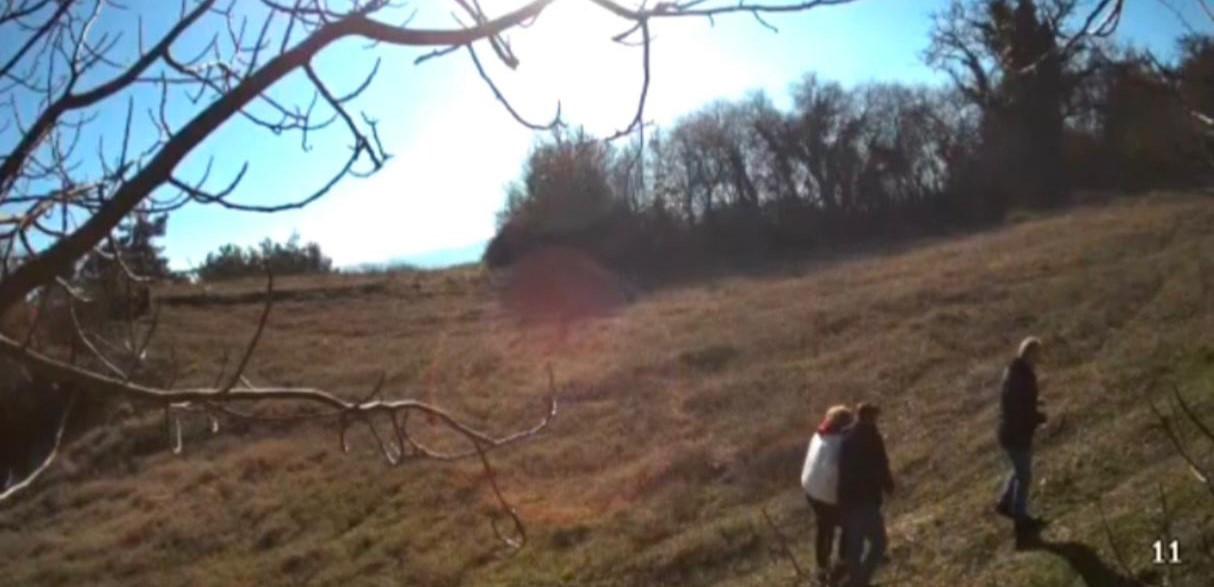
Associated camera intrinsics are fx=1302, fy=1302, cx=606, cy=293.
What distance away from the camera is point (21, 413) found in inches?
755

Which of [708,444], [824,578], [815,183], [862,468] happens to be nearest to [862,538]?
[824,578]

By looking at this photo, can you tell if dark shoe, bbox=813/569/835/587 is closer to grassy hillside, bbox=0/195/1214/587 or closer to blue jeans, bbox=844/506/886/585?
blue jeans, bbox=844/506/886/585

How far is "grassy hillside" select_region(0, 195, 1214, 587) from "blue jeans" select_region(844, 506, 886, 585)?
0.92 metres

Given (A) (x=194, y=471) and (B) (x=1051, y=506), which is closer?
(B) (x=1051, y=506)

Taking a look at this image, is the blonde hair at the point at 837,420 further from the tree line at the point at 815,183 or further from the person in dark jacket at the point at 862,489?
the tree line at the point at 815,183

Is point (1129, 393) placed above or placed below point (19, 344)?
below

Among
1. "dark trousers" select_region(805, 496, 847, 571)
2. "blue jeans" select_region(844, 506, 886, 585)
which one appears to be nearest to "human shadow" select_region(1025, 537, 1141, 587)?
"blue jeans" select_region(844, 506, 886, 585)

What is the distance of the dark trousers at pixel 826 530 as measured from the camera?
927 cm

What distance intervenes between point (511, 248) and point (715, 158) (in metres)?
7.70

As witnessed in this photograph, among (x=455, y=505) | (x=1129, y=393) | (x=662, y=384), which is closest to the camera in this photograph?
(x=1129, y=393)

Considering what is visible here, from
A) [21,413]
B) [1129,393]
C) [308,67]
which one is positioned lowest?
[1129,393]

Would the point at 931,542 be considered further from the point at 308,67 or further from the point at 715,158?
the point at 715,158

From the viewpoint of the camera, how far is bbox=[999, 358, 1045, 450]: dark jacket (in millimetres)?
9562

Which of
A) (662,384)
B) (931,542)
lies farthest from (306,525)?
(931,542)
